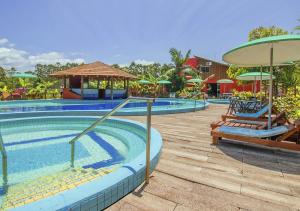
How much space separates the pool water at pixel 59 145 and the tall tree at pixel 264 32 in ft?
59.9

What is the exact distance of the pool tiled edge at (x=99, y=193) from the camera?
2096 millimetres

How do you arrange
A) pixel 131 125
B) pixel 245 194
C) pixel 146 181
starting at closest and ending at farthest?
pixel 245 194
pixel 146 181
pixel 131 125

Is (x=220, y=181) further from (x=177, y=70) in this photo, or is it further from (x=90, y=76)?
(x=177, y=70)

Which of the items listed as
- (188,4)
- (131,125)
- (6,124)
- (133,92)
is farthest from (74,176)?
(133,92)

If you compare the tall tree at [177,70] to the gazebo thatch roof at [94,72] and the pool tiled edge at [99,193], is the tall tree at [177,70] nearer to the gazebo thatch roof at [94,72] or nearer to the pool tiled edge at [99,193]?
the gazebo thatch roof at [94,72]

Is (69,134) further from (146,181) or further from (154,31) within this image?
(154,31)

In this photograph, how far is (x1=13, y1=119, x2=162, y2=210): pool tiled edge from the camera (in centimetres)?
210

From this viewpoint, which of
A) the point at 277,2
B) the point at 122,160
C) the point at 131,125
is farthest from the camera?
the point at 277,2

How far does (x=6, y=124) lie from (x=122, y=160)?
6132mm

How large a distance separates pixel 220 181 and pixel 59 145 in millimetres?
5487

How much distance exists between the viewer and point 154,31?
29.2 metres

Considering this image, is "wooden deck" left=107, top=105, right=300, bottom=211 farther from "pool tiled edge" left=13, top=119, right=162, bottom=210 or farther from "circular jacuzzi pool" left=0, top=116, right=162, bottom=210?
"circular jacuzzi pool" left=0, top=116, right=162, bottom=210

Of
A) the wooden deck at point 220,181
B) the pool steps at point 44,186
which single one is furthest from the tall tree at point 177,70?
the pool steps at point 44,186

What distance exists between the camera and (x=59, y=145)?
267 inches
